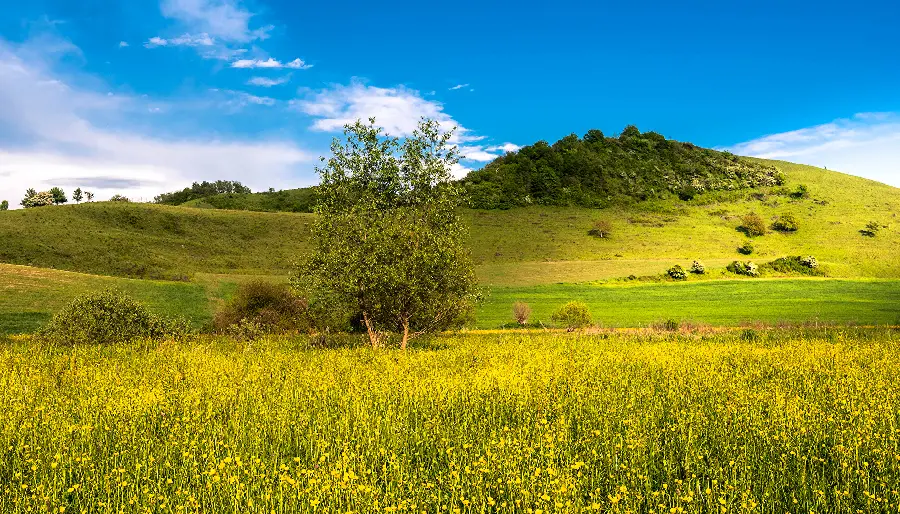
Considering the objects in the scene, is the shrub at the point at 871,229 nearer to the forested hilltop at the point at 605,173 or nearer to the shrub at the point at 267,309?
the forested hilltop at the point at 605,173

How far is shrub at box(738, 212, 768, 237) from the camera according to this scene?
342 ft

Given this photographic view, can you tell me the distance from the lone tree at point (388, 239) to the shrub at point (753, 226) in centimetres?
9948

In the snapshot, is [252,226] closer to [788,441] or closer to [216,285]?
[216,285]

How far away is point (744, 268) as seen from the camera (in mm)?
77500

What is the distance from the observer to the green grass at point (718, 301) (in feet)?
147

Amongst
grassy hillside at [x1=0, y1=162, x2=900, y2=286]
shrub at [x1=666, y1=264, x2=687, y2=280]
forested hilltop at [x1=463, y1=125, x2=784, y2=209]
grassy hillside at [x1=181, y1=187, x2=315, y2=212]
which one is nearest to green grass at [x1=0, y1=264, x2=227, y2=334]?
grassy hillside at [x1=0, y1=162, x2=900, y2=286]

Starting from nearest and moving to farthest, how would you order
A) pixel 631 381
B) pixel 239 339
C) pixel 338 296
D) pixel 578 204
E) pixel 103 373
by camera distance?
pixel 631 381, pixel 103 373, pixel 338 296, pixel 239 339, pixel 578 204

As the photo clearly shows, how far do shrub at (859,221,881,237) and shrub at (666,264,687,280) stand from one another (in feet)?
176

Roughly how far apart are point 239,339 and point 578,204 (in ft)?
346

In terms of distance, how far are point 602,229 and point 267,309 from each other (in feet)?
261

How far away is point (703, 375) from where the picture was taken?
1476 cm

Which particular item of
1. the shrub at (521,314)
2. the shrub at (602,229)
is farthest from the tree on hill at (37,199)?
the shrub at (521,314)

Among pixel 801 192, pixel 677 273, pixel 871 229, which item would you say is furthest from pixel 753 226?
pixel 677 273

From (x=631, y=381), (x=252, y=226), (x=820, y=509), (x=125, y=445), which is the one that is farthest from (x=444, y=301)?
(x=252, y=226)
